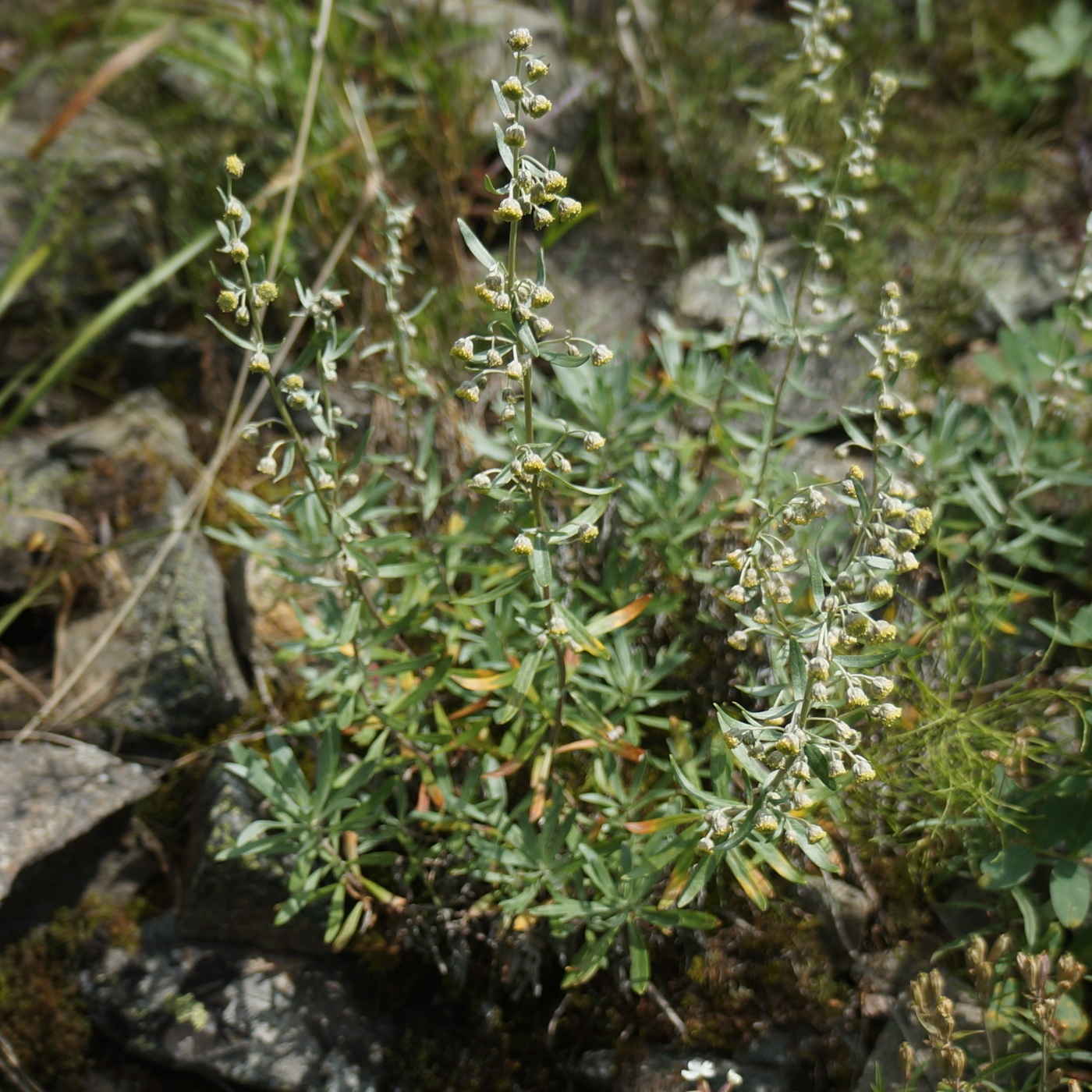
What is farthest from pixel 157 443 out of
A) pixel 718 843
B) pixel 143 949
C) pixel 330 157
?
pixel 718 843

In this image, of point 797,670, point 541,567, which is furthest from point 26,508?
point 797,670

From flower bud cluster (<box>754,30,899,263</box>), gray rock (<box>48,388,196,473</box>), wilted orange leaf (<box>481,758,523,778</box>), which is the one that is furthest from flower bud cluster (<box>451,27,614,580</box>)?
gray rock (<box>48,388,196,473</box>)

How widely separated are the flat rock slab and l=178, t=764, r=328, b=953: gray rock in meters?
0.32

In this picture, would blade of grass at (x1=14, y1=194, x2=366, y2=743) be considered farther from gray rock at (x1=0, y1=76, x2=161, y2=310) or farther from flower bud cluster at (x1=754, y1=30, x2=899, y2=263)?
flower bud cluster at (x1=754, y1=30, x2=899, y2=263)

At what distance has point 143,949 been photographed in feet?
10.8

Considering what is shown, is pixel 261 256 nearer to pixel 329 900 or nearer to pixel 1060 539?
pixel 329 900

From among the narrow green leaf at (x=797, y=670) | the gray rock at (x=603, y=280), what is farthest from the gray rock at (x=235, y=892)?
the gray rock at (x=603, y=280)

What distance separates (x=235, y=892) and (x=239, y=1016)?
1.25 feet

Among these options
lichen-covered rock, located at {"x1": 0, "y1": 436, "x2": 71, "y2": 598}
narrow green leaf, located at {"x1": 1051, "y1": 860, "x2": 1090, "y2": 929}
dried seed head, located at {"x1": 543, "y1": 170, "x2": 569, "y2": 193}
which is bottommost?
narrow green leaf, located at {"x1": 1051, "y1": 860, "x2": 1090, "y2": 929}

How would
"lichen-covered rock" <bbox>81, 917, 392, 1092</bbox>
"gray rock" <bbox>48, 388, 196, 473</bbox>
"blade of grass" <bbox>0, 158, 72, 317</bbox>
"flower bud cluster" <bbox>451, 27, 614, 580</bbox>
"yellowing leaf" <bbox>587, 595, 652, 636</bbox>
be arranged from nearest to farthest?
1. "flower bud cluster" <bbox>451, 27, 614, 580</bbox>
2. "yellowing leaf" <bbox>587, 595, 652, 636</bbox>
3. "lichen-covered rock" <bbox>81, 917, 392, 1092</bbox>
4. "blade of grass" <bbox>0, 158, 72, 317</bbox>
5. "gray rock" <bbox>48, 388, 196, 473</bbox>

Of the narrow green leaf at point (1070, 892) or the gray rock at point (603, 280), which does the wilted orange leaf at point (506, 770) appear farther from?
the gray rock at point (603, 280)

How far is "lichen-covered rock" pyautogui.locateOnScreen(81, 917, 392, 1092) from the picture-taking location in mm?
3023

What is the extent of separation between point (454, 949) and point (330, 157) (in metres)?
3.19

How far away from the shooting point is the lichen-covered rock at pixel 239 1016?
302 cm
